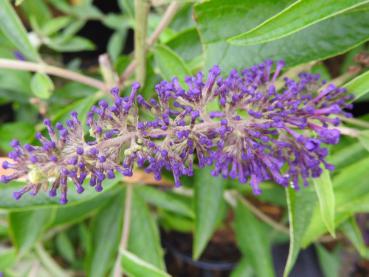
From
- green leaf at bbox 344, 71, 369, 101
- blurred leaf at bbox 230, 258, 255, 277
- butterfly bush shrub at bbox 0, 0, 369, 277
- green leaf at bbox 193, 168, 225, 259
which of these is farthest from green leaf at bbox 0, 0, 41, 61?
blurred leaf at bbox 230, 258, 255, 277

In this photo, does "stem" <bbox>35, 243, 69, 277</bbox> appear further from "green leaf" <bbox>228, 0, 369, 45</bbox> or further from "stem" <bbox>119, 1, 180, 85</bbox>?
"green leaf" <bbox>228, 0, 369, 45</bbox>

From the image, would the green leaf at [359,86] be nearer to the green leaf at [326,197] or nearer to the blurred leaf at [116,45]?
the green leaf at [326,197]

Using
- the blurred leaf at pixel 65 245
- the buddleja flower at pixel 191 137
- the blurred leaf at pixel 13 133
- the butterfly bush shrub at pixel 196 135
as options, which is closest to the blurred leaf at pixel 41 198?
the butterfly bush shrub at pixel 196 135

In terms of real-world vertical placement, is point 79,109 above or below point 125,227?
above

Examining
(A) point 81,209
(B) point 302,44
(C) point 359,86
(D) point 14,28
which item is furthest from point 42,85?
(C) point 359,86

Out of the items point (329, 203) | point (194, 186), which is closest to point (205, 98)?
point (329, 203)

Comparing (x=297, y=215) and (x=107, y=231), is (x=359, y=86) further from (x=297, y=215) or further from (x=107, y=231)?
(x=107, y=231)

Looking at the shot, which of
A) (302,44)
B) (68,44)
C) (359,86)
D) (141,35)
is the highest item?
(68,44)
